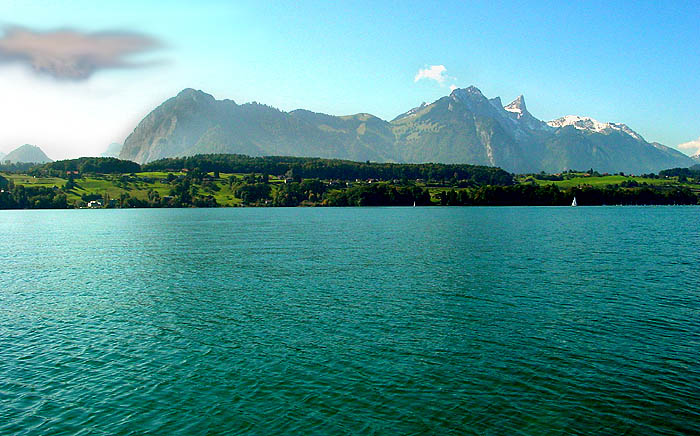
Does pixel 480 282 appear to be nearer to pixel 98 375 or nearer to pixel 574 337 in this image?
pixel 574 337

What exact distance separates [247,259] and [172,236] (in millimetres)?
46843

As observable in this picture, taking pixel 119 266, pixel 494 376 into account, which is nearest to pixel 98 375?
pixel 494 376

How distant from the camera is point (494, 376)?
23.6 metres

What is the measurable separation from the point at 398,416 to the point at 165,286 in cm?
3499

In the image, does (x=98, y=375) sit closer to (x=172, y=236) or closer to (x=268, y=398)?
(x=268, y=398)

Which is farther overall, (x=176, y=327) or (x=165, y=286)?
(x=165, y=286)

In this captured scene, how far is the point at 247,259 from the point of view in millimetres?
65875

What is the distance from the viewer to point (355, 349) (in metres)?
27.6

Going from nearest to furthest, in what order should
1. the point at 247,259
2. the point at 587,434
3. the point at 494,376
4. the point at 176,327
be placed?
the point at 587,434, the point at 494,376, the point at 176,327, the point at 247,259

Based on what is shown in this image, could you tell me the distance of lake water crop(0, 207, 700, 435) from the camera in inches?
779

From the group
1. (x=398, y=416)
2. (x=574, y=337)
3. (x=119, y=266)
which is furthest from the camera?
(x=119, y=266)

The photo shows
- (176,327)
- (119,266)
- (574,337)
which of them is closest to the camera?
(574,337)

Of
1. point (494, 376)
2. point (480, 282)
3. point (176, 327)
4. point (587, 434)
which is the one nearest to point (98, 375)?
point (176, 327)

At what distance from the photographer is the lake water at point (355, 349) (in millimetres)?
19781
